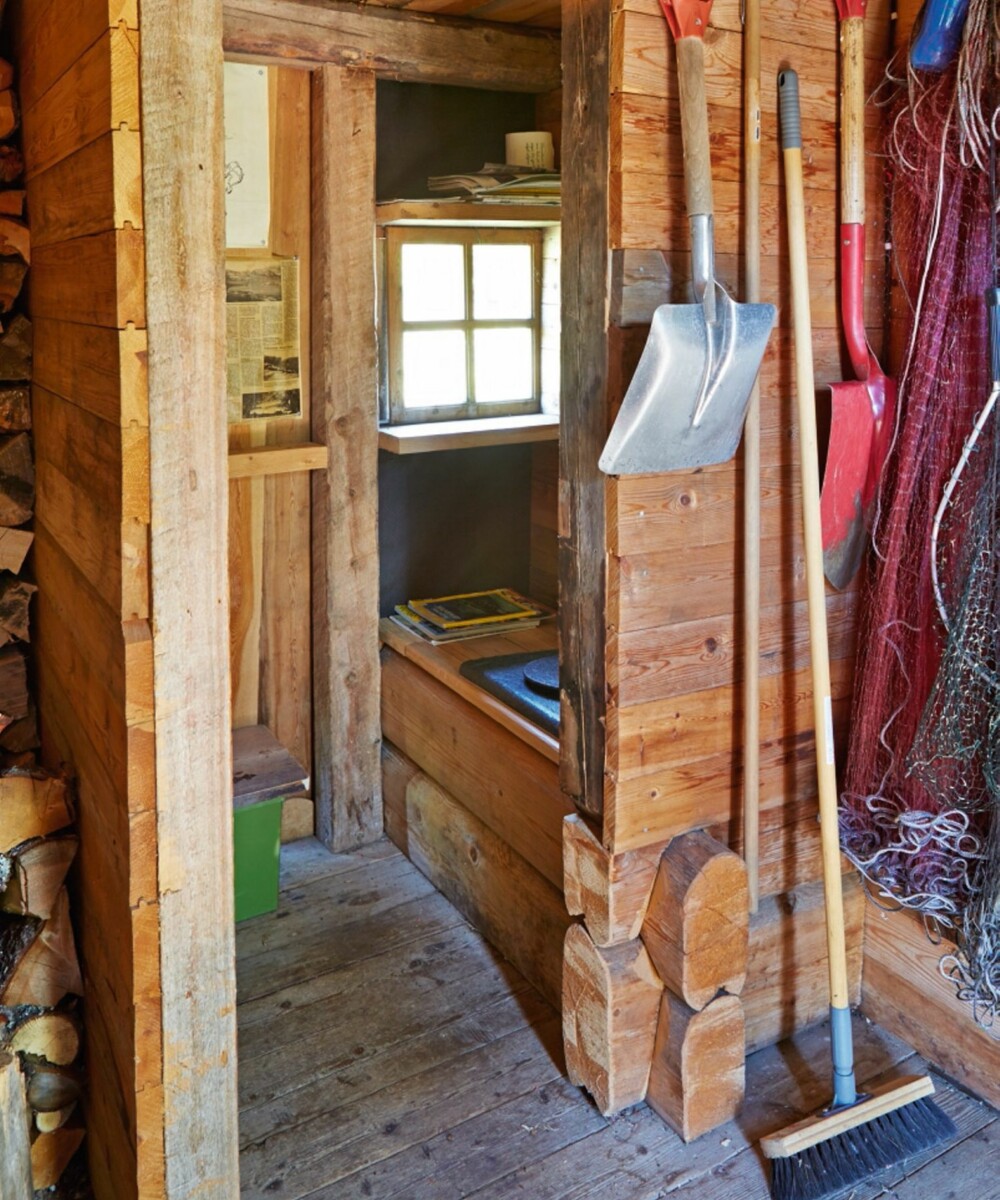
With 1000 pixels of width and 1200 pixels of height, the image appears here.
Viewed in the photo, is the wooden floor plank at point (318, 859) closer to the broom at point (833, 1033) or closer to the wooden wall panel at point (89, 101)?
the broom at point (833, 1033)

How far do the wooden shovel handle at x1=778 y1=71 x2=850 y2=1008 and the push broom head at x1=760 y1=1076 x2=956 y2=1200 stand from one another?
172 mm

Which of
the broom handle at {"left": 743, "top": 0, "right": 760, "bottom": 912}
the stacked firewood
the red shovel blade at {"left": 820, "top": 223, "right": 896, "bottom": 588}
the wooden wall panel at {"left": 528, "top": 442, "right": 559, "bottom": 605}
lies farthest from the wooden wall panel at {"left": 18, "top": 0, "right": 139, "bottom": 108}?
the wooden wall panel at {"left": 528, "top": 442, "right": 559, "bottom": 605}

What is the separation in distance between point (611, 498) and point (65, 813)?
96 centimetres

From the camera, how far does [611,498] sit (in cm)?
184

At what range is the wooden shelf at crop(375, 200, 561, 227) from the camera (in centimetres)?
268

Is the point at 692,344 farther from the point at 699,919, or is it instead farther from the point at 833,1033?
the point at 833,1033

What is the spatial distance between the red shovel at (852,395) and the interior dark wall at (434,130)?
1194 millimetres

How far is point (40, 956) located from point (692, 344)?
1.33m

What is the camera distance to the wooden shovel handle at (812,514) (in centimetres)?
181

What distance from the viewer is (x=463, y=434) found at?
2.83m

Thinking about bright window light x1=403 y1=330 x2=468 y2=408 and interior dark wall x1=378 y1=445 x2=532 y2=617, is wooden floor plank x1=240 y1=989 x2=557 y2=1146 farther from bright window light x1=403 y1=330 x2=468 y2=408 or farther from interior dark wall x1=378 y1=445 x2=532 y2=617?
bright window light x1=403 y1=330 x2=468 y2=408

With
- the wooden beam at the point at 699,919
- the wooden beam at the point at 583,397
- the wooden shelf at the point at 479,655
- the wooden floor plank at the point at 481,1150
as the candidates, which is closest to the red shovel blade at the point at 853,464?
the wooden beam at the point at 583,397

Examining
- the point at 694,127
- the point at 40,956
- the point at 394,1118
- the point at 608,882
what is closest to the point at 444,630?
the point at 608,882

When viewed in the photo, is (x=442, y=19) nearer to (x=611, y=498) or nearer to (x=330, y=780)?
(x=611, y=498)
